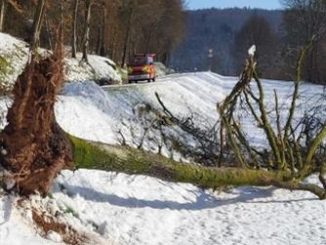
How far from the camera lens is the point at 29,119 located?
820 centimetres

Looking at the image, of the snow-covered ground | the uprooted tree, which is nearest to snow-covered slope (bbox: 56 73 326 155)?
the uprooted tree

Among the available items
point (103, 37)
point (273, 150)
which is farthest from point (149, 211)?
point (103, 37)

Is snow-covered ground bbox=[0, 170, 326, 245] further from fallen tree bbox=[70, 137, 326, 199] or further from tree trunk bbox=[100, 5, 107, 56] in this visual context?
tree trunk bbox=[100, 5, 107, 56]

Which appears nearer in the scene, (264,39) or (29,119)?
(29,119)

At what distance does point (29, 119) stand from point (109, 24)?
1793 inches

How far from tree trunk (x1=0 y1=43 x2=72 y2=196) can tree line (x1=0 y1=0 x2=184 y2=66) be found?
46.8 ft

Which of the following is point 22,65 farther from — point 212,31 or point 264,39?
point 212,31

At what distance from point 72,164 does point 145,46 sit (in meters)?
65.9

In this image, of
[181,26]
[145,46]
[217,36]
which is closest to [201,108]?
[145,46]

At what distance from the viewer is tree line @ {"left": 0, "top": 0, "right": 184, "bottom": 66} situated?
123ft

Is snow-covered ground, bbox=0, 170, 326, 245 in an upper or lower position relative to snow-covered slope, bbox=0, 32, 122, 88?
lower

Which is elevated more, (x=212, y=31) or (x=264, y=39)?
(x=212, y=31)

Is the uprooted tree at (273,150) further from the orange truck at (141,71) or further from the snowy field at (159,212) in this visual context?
the orange truck at (141,71)

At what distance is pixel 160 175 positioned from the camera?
10148 mm
